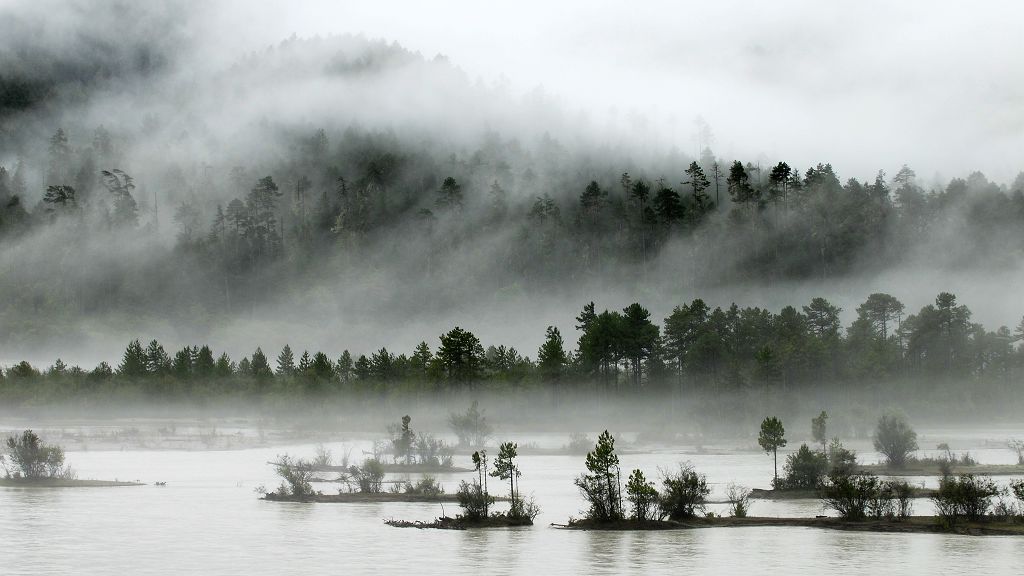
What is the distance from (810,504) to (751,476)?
28.0m

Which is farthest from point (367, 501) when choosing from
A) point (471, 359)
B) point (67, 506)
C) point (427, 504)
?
point (471, 359)

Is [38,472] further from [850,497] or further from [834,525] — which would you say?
[850,497]

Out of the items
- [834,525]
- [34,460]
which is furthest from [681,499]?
[34,460]

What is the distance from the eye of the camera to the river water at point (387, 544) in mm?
71625

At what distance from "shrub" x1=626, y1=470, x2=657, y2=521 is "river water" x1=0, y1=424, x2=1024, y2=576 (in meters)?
2.28

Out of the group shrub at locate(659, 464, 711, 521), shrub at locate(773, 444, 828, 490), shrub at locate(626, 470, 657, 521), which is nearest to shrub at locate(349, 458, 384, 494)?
shrub at locate(626, 470, 657, 521)

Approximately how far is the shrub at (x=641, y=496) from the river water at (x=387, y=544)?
2.28 meters

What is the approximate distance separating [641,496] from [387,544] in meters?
19.0

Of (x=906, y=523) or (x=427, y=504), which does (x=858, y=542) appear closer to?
(x=906, y=523)

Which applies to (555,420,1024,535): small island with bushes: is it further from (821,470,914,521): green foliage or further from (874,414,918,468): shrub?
(874,414,918,468): shrub

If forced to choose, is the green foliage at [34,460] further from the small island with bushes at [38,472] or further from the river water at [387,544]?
the river water at [387,544]

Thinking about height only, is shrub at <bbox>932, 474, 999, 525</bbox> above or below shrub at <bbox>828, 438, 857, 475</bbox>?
below

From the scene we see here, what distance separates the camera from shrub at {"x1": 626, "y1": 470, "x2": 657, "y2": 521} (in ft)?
274

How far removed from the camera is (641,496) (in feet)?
281
